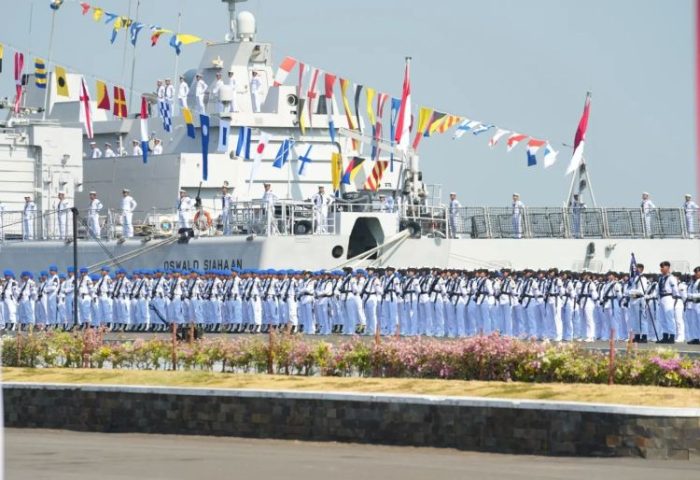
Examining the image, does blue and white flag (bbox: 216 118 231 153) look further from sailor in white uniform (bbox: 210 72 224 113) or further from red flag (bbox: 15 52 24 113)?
red flag (bbox: 15 52 24 113)

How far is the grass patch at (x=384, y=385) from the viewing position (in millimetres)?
12844

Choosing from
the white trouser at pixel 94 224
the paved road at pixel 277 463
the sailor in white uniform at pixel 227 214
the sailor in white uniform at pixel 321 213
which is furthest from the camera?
the white trouser at pixel 94 224

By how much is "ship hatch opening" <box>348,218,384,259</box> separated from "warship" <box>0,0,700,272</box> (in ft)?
0.13

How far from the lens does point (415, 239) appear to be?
33.2m

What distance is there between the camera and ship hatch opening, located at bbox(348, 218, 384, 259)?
33.0 m

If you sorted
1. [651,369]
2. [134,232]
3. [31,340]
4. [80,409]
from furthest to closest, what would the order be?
1. [134,232]
2. [31,340]
3. [80,409]
4. [651,369]

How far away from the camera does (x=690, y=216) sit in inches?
1414

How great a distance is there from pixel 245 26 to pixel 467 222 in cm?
984

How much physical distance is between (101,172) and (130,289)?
10.3 meters

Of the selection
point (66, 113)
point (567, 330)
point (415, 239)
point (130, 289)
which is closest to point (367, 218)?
point (415, 239)

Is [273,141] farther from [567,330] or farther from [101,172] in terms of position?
[567,330]

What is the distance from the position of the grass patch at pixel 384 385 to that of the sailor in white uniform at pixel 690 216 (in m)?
21.8

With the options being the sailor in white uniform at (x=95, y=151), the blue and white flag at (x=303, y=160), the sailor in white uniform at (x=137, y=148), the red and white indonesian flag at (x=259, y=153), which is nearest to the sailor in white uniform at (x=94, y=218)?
the sailor in white uniform at (x=137, y=148)

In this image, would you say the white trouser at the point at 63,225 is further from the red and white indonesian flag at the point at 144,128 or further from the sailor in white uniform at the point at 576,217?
the sailor in white uniform at the point at 576,217
